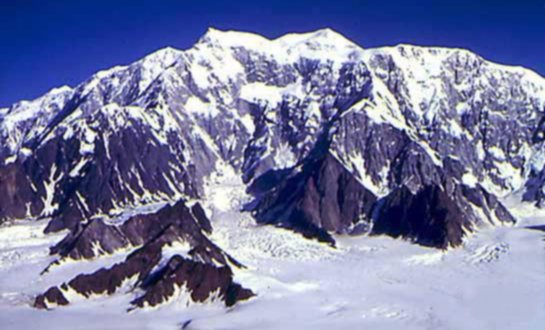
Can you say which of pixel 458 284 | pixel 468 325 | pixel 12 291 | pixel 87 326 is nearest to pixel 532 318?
pixel 468 325

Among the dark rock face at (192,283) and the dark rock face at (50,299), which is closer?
the dark rock face at (192,283)

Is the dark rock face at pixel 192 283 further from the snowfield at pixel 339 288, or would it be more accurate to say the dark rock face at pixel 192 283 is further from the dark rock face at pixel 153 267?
the snowfield at pixel 339 288

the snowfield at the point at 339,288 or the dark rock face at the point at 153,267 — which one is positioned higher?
the dark rock face at the point at 153,267

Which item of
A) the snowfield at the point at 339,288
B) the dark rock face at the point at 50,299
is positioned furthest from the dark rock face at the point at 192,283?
the dark rock face at the point at 50,299

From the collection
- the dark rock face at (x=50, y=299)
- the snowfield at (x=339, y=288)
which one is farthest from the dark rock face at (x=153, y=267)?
the snowfield at (x=339, y=288)

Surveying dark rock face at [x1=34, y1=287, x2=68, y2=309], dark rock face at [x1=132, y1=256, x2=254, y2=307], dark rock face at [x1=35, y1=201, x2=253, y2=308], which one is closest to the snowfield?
dark rock face at [x1=132, y1=256, x2=254, y2=307]

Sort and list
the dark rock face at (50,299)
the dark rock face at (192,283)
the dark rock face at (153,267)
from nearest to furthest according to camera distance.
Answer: the dark rock face at (192,283) < the dark rock face at (50,299) < the dark rock face at (153,267)

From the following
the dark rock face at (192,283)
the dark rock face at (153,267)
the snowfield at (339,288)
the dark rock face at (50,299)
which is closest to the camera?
the snowfield at (339,288)

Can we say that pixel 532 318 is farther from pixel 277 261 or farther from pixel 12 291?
pixel 12 291
